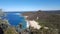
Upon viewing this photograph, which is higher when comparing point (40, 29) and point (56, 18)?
point (56, 18)

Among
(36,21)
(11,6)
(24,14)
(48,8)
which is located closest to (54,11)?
(48,8)

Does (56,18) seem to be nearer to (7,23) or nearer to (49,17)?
(49,17)

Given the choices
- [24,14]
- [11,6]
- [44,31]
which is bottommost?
[44,31]

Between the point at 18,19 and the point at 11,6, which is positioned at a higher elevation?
the point at 11,6

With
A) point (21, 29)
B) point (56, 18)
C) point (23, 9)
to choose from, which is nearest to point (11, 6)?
point (23, 9)

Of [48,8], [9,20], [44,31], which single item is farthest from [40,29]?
[9,20]

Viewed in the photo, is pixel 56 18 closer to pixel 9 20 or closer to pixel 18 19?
pixel 18 19

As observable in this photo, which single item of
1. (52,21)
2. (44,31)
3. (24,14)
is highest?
(24,14)
